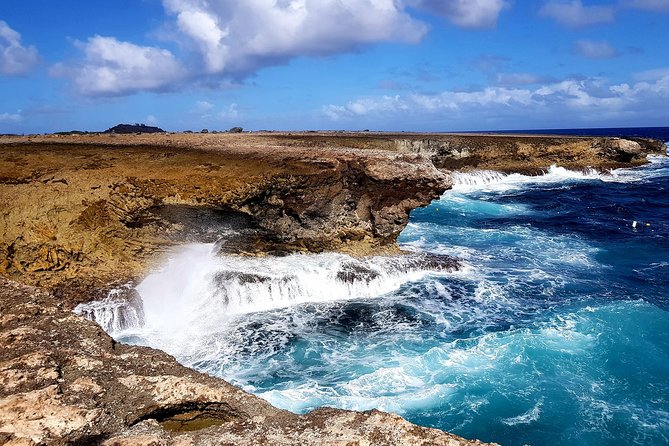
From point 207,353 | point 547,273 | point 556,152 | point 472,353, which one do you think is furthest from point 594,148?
point 207,353

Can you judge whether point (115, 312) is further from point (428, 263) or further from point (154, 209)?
point (428, 263)

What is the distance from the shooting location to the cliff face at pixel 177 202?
48.2ft

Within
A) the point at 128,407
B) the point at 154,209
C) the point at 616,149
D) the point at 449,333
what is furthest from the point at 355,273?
the point at 616,149

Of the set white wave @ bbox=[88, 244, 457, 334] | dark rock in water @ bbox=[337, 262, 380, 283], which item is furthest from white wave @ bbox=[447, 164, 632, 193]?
white wave @ bbox=[88, 244, 457, 334]

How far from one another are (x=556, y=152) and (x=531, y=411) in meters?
50.9

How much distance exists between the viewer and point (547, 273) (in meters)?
19.9

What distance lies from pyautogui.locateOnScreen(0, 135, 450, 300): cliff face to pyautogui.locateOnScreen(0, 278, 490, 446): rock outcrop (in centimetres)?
1081

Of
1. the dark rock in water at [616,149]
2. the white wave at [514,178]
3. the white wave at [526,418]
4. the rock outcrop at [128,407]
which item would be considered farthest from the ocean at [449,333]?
the dark rock in water at [616,149]

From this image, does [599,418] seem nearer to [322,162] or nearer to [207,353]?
[207,353]

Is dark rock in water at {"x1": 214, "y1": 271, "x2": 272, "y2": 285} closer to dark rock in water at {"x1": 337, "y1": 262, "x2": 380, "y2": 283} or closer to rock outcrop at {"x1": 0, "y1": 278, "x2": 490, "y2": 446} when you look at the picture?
dark rock in water at {"x1": 337, "y1": 262, "x2": 380, "y2": 283}

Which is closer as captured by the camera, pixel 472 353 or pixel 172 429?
pixel 172 429

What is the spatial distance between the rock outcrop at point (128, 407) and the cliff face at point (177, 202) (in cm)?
1081

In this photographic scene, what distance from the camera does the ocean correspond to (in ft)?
34.1

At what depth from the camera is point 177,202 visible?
15.7 metres
